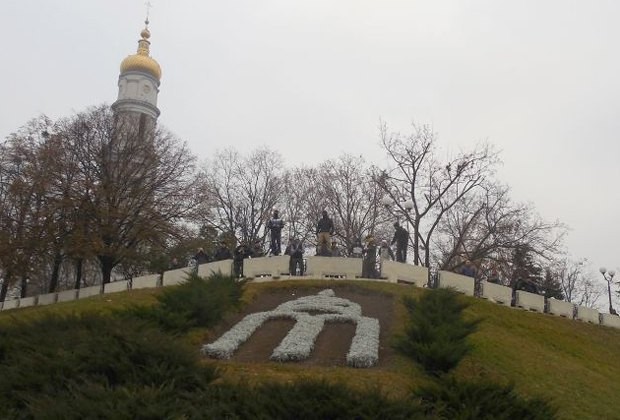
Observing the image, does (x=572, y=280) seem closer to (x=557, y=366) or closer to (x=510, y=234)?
(x=510, y=234)

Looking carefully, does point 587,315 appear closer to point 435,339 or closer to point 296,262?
point 296,262

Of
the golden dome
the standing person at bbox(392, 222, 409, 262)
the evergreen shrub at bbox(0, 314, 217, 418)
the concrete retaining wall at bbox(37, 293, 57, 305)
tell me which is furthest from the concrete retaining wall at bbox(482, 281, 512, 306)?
the golden dome

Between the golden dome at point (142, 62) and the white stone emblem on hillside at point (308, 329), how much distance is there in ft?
152

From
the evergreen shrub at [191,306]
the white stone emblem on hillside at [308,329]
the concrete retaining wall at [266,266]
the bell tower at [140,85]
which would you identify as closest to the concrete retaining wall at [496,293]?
the white stone emblem on hillside at [308,329]

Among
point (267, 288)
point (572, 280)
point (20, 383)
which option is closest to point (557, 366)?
point (267, 288)

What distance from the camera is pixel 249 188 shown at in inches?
1880

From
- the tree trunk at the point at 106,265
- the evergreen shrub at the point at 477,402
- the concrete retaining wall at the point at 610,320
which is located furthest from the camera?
the tree trunk at the point at 106,265

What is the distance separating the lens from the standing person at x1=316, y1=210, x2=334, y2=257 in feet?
83.8

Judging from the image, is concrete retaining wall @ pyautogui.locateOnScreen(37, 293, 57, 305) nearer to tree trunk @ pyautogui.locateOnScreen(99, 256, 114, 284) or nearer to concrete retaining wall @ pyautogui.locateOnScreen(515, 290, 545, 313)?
tree trunk @ pyautogui.locateOnScreen(99, 256, 114, 284)

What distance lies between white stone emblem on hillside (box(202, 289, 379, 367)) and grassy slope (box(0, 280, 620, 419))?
0.55 metres

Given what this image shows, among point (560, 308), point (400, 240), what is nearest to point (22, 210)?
point (400, 240)

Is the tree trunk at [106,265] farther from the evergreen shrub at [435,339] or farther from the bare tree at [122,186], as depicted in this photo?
the evergreen shrub at [435,339]

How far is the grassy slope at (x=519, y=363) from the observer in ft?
Answer: 41.5

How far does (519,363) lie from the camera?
15.4 metres
